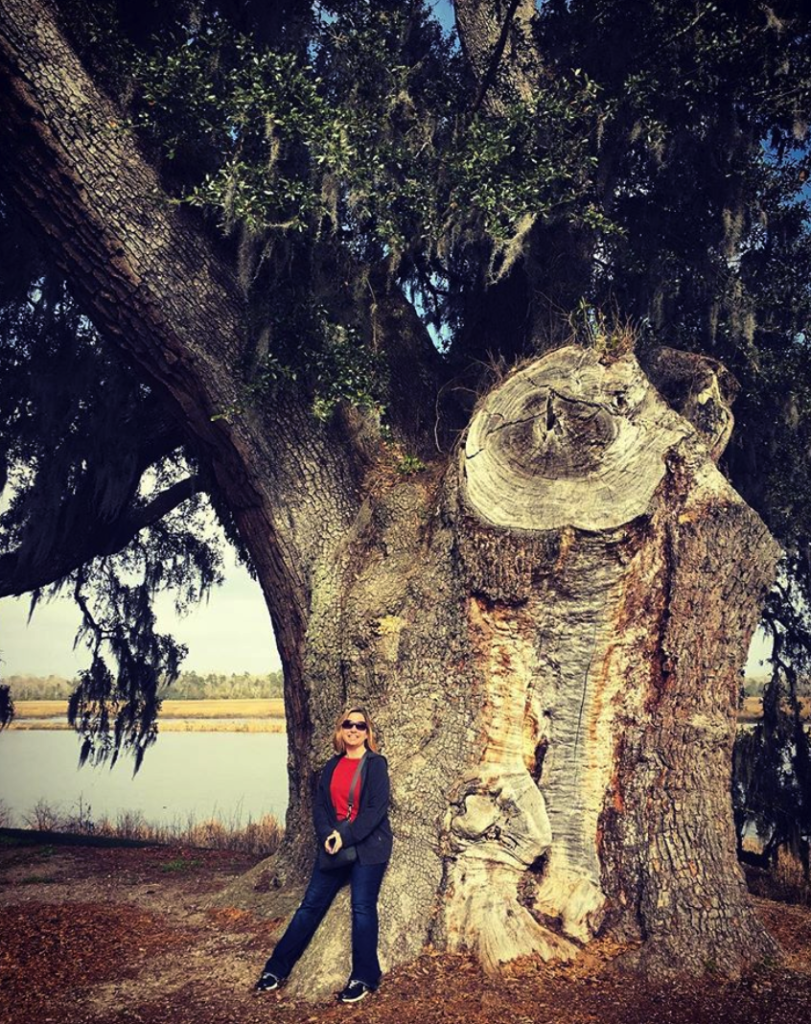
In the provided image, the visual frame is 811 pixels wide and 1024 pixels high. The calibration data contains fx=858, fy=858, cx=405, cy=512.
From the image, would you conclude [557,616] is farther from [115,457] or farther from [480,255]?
[115,457]

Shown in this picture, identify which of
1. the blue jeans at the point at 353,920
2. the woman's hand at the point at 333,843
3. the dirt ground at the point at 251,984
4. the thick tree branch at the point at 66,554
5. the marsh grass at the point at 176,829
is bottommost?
the marsh grass at the point at 176,829

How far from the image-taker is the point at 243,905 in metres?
6.66

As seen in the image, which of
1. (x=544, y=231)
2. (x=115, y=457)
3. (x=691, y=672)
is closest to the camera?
(x=691, y=672)

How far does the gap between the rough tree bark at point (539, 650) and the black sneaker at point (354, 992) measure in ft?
0.52

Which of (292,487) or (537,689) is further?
(292,487)

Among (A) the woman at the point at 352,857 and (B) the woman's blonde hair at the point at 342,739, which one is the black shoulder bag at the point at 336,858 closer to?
(A) the woman at the point at 352,857

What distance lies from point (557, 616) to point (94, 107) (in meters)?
A: 5.08

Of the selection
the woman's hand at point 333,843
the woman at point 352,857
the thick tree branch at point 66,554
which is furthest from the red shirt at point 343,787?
the thick tree branch at point 66,554

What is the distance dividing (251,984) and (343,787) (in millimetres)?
1221

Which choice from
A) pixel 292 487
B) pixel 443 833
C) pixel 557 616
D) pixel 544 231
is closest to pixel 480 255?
pixel 544 231

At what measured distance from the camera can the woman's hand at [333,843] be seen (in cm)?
507

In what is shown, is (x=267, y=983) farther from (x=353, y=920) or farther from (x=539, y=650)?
(x=539, y=650)

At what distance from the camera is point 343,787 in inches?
209

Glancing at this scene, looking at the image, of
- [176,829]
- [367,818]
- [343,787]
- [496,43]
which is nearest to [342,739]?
[343,787]
